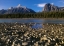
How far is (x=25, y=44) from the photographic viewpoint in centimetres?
1046

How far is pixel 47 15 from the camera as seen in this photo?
15150cm

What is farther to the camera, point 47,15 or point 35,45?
point 47,15

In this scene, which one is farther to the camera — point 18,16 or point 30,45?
point 18,16

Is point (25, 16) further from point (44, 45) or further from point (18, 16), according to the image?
point (44, 45)

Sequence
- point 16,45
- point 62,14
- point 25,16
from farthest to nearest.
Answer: point 25,16 < point 62,14 < point 16,45

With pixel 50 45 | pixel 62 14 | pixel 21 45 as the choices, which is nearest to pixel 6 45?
pixel 21 45

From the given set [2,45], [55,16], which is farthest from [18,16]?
[2,45]

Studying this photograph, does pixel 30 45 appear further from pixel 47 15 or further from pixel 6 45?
pixel 47 15

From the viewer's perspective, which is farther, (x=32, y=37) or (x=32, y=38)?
(x=32, y=37)

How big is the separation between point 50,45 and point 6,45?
3.07 m

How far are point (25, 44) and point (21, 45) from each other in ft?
1.10

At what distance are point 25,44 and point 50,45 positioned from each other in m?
1.74

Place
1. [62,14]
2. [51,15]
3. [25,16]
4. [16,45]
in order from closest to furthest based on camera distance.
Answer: [16,45], [62,14], [51,15], [25,16]

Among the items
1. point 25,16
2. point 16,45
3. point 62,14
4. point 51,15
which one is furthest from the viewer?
point 25,16
